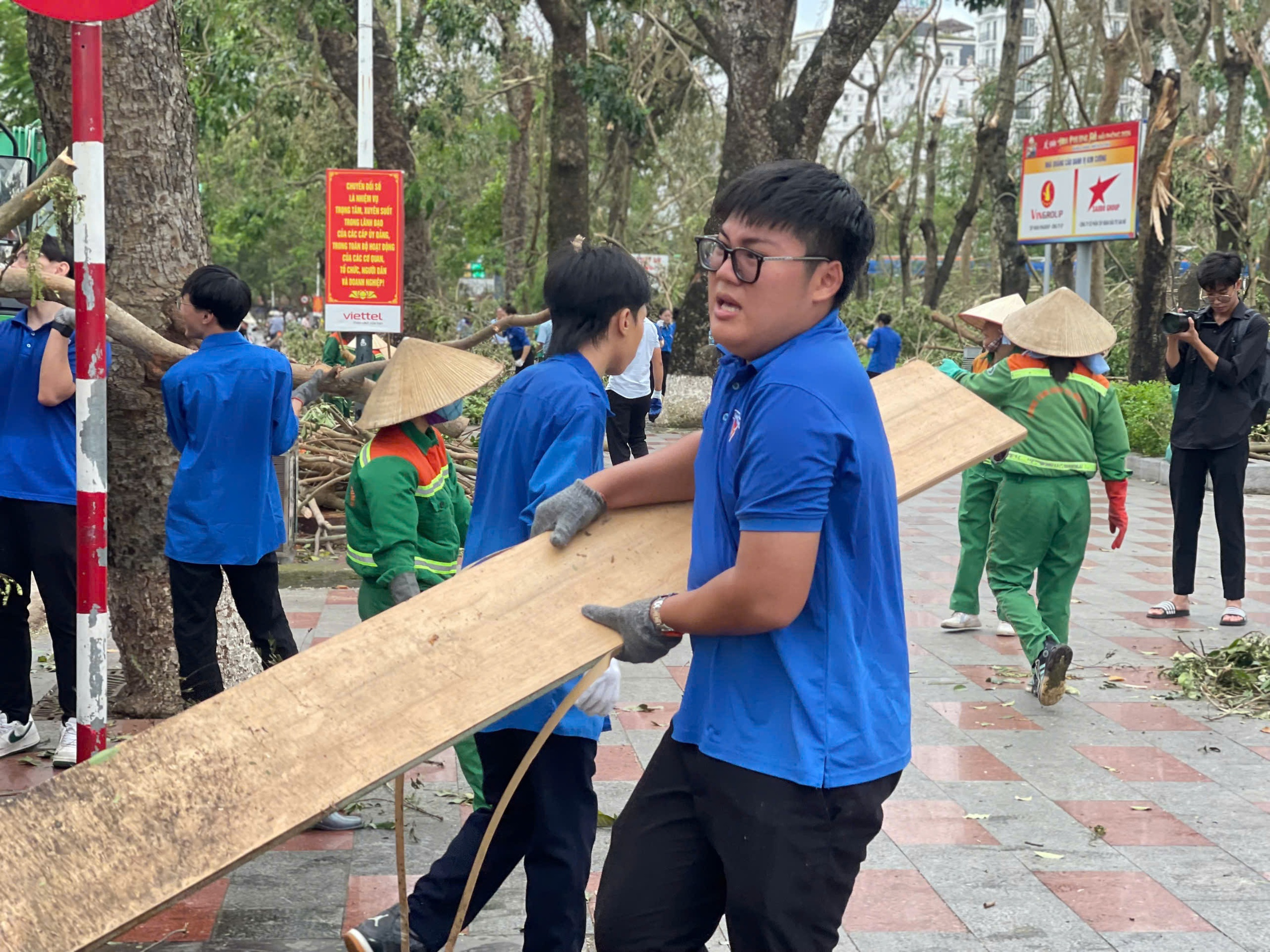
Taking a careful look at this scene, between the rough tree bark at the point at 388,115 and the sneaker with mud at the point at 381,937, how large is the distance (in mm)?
13984

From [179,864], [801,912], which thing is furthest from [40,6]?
[801,912]

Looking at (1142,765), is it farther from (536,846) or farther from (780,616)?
(780,616)

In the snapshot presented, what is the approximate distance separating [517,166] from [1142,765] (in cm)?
2337

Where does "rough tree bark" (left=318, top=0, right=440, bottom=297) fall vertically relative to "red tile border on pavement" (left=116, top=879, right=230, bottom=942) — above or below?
above

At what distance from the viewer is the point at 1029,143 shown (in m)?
18.4

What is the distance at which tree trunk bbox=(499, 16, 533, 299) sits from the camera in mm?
25359

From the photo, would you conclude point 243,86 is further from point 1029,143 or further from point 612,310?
point 612,310

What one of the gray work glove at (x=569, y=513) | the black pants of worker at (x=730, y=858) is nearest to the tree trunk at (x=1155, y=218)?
the gray work glove at (x=569, y=513)

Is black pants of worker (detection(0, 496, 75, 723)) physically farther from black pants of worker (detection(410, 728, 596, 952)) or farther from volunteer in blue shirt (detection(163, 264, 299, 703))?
black pants of worker (detection(410, 728, 596, 952))

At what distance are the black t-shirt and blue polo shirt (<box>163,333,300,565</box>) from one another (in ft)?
17.1

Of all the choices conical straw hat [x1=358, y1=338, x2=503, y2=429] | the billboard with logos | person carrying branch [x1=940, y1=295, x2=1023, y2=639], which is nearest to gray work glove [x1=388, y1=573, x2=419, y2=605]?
conical straw hat [x1=358, y1=338, x2=503, y2=429]

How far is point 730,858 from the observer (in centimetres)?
215

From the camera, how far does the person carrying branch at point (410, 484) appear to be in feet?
11.7

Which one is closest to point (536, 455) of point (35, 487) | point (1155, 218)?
point (35, 487)
